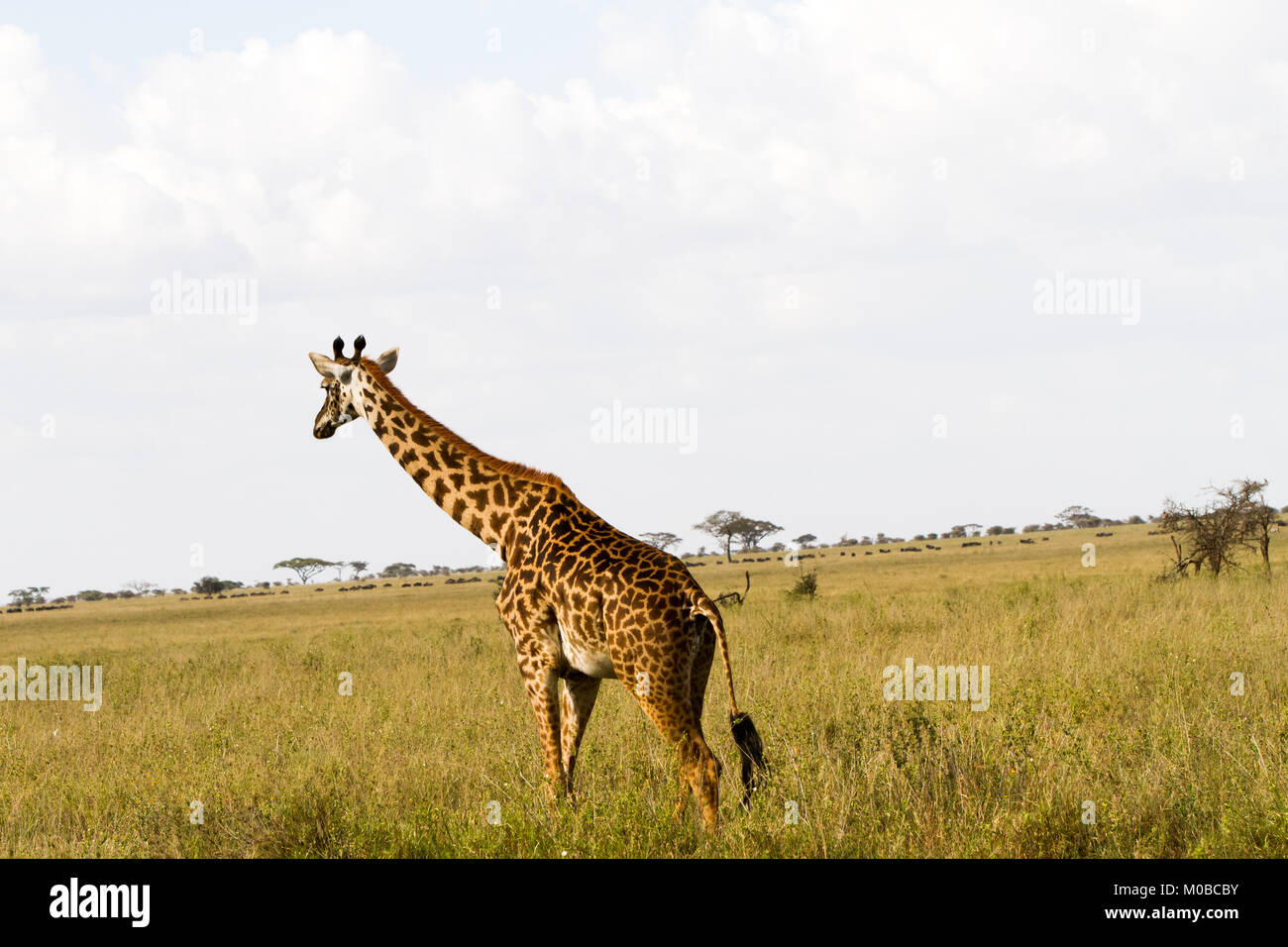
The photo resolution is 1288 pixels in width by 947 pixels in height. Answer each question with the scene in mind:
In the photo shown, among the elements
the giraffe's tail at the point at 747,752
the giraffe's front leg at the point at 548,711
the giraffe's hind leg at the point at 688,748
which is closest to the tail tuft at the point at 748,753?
the giraffe's tail at the point at 747,752

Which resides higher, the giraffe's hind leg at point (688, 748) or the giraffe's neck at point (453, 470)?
the giraffe's neck at point (453, 470)

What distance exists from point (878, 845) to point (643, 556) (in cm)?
213

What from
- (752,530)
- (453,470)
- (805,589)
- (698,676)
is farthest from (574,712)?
(752,530)

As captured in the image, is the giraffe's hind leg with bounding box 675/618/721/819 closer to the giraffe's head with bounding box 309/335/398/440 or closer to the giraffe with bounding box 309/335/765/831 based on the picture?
the giraffe with bounding box 309/335/765/831

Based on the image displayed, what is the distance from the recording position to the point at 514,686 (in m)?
13.0

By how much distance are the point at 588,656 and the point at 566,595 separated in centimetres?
39

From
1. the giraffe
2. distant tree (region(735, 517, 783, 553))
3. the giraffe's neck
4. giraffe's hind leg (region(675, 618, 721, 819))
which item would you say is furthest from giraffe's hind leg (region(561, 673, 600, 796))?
distant tree (region(735, 517, 783, 553))

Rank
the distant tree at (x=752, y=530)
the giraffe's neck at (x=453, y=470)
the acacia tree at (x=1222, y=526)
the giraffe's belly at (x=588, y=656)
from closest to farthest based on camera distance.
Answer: the giraffe's belly at (x=588, y=656)
the giraffe's neck at (x=453, y=470)
the acacia tree at (x=1222, y=526)
the distant tree at (x=752, y=530)

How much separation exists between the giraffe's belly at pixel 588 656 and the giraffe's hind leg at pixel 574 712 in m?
0.32

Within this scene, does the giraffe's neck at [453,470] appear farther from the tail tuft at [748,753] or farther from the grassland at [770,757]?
Answer: the tail tuft at [748,753]

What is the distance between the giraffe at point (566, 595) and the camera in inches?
248

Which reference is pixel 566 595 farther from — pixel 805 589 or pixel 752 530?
pixel 752 530
